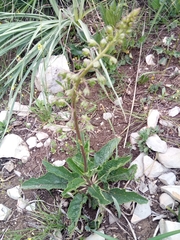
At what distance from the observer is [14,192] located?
1.65 metres

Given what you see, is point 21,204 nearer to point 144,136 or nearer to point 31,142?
point 31,142

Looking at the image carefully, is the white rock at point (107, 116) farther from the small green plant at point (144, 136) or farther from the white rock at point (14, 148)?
the white rock at point (14, 148)

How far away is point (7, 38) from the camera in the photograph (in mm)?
2191

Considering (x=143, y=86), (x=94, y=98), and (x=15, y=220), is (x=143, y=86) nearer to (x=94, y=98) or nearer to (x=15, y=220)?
(x=94, y=98)

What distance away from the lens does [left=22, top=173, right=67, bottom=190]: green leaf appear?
1.52 meters

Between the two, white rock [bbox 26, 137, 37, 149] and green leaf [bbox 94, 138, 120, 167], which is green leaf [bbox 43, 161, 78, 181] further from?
white rock [bbox 26, 137, 37, 149]

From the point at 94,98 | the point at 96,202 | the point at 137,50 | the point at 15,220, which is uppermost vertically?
the point at 137,50

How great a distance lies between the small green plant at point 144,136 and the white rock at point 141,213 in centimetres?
27

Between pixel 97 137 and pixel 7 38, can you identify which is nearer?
pixel 97 137

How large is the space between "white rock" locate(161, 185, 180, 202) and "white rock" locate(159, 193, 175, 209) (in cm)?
2

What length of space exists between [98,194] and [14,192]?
0.49 m

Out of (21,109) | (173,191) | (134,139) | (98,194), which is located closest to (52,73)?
(21,109)

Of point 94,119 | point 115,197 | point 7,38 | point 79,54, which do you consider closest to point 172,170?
point 115,197

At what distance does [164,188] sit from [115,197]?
0.24 metres
